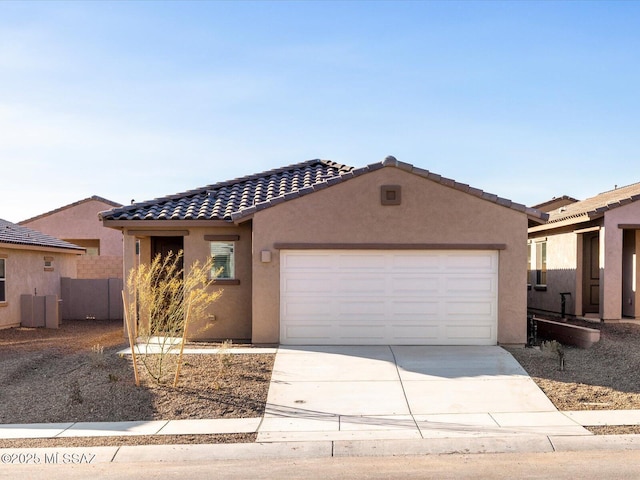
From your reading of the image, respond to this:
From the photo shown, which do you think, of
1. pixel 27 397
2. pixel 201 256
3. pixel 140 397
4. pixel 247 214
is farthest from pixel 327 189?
pixel 27 397

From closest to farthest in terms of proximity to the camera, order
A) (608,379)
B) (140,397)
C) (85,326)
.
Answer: (140,397)
(608,379)
(85,326)

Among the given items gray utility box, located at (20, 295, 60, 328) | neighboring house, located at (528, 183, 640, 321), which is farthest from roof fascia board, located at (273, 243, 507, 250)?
gray utility box, located at (20, 295, 60, 328)

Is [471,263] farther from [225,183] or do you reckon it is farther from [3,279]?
[3,279]

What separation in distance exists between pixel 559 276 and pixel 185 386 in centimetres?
1320

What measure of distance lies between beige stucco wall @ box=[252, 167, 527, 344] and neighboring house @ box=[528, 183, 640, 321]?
3.81 meters

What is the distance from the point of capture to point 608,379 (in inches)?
437

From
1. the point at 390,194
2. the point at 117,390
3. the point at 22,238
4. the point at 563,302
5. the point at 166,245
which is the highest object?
the point at 390,194

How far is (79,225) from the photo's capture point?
33594 mm

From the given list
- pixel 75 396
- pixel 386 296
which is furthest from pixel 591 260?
pixel 75 396

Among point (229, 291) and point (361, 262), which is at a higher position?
point (361, 262)

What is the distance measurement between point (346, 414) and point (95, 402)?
13.2 feet

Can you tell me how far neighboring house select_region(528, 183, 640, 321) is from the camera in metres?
16.2

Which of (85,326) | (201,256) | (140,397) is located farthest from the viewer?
(85,326)

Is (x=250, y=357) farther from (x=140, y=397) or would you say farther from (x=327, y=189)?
(x=327, y=189)
